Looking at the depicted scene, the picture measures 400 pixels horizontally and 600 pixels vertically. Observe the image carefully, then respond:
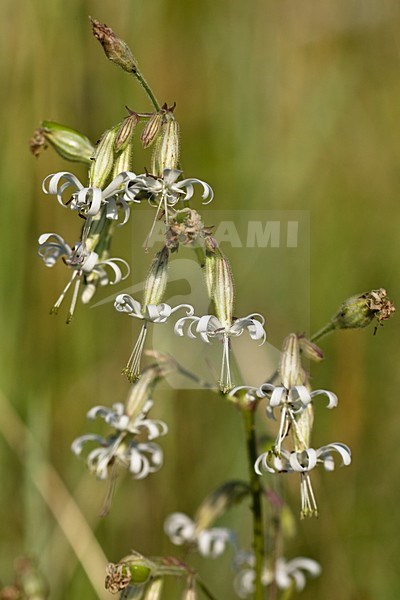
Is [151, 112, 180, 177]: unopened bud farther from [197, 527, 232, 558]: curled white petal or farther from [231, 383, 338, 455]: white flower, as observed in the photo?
[197, 527, 232, 558]: curled white petal

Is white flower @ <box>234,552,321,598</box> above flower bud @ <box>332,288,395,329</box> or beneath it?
beneath

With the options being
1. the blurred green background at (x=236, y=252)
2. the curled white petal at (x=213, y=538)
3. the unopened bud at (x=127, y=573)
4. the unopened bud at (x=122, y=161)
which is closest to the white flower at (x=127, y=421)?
the unopened bud at (x=127, y=573)

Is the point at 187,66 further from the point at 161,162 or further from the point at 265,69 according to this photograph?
the point at 161,162

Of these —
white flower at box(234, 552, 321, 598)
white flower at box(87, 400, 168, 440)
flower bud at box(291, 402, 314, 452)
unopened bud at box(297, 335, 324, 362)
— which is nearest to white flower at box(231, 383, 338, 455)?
flower bud at box(291, 402, 314, 452)

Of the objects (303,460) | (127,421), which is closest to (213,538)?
(127,421)

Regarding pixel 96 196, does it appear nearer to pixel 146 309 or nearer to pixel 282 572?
pixel 146 309

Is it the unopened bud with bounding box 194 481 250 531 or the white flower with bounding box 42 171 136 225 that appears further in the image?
the unopened bud with bounding box 194 481 250 531

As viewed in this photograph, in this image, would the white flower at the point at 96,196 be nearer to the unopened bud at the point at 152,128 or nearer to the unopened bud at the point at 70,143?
the unopened bud at the point at 152,128
